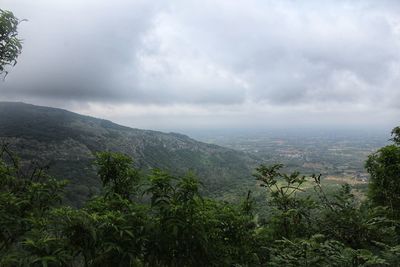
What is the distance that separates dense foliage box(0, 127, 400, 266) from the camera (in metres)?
6.13

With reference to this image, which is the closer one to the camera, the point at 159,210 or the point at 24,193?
the point at 159,210

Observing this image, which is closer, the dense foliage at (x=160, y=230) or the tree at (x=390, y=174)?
the dense foliage at (x=160, y=230)

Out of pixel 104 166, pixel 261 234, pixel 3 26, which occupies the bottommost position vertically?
pixel 261 234

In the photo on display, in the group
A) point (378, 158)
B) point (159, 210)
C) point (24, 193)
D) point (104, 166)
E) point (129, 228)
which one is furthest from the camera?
point (378, 158)

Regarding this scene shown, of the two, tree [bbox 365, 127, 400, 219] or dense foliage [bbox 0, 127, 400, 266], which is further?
tree [bbox 365, 127, 400, 219]

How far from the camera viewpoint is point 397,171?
12.4 metres

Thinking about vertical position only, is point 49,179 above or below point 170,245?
above

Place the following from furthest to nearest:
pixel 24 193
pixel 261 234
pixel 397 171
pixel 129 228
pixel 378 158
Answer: pixel 378 158, pixel 397 171, pixel 261 234, pixel 24 193, pixel 129 228

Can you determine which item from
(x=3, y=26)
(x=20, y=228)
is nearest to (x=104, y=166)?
(x=20, y=228)

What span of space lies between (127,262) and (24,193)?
147 inches

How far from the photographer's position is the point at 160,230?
6.93m

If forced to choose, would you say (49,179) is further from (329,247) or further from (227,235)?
(329,247)

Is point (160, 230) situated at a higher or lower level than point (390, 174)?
lower

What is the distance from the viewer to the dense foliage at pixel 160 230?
6.13 metres
